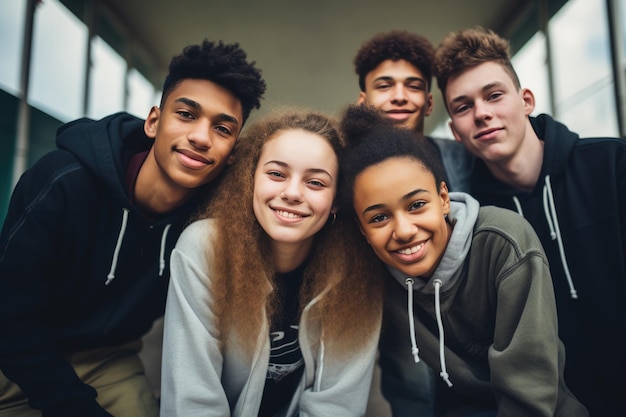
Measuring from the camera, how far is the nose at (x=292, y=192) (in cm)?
157

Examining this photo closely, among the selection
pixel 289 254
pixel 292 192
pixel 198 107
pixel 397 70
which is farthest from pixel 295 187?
pixel 397 70

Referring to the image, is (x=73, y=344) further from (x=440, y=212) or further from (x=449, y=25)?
(x=449, y=25)

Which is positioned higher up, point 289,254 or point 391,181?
point 391,181

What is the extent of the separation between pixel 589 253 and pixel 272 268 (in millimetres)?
1293

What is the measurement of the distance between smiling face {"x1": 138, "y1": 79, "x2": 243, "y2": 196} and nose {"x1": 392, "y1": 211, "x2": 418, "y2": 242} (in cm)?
76

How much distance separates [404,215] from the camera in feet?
4.88

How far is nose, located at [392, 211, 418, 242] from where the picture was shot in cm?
144

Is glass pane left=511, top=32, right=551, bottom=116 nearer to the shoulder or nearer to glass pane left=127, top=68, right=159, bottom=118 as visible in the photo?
the shoulder

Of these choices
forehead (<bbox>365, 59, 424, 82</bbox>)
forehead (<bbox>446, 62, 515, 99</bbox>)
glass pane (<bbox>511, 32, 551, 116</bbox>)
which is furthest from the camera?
glass pane (<bbox>511, 32, 551, 116</bbox>)

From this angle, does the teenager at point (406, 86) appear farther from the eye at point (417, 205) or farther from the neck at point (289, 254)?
the neck at point (289, 254)

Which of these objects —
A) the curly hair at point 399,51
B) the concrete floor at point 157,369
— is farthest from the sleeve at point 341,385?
the curly hair at point 399,51

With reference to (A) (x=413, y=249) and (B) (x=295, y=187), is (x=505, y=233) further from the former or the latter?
(B) (x=295, y=187)

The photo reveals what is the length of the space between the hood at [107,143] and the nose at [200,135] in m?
0.31

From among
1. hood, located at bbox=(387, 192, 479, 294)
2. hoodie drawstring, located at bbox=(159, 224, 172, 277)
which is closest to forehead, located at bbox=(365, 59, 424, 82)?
hood, located at bbox=(387, 192, 479, 294)
